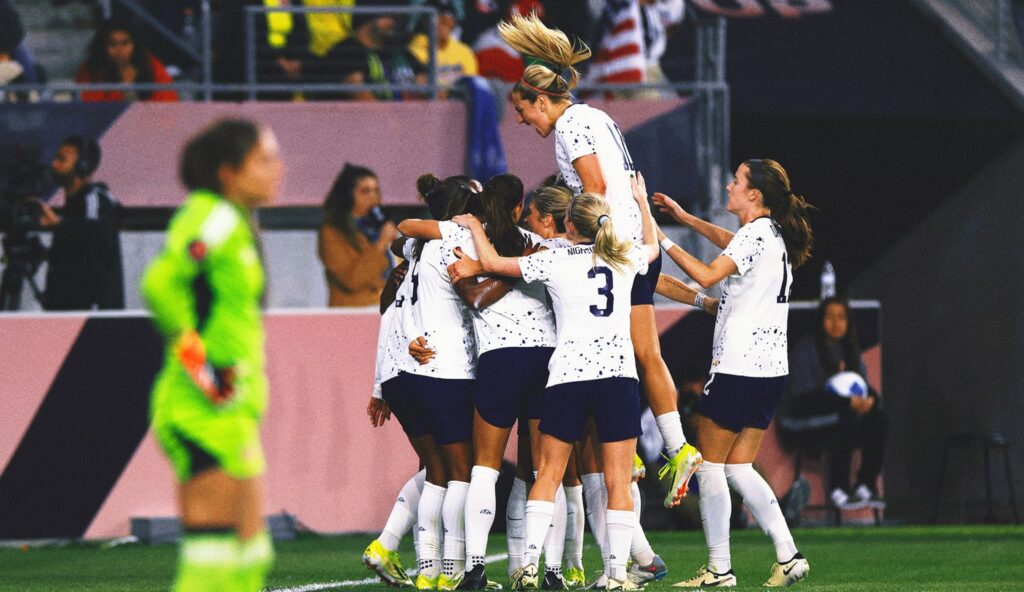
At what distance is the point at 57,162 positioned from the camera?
1370 cm

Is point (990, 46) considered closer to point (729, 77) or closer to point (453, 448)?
point (729, 77)

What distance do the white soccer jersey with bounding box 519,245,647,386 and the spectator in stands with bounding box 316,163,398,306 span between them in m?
5.95

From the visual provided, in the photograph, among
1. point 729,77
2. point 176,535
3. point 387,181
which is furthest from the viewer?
point 729,77

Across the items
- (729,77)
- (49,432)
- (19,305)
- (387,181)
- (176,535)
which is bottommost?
(176,535)

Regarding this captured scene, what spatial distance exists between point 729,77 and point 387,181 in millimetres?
4037

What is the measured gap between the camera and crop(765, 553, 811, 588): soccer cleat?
8.05 metres

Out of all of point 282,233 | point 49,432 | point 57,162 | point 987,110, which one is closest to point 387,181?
point 282,233

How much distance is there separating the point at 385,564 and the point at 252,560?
160 inches

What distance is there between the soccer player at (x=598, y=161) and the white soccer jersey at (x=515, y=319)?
42cm

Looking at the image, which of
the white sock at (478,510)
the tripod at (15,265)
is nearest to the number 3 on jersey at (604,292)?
the white sock at (478,510)

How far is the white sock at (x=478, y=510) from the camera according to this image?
770 centimetres

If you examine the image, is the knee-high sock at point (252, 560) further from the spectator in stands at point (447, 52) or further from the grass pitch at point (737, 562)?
the spectator in stands at point (447, 52)

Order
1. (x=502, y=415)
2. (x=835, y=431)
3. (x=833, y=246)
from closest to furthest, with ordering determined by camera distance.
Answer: (x=502, y=415), (x=835, y=431), (x=833, y=246)

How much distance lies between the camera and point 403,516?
27.8ft
